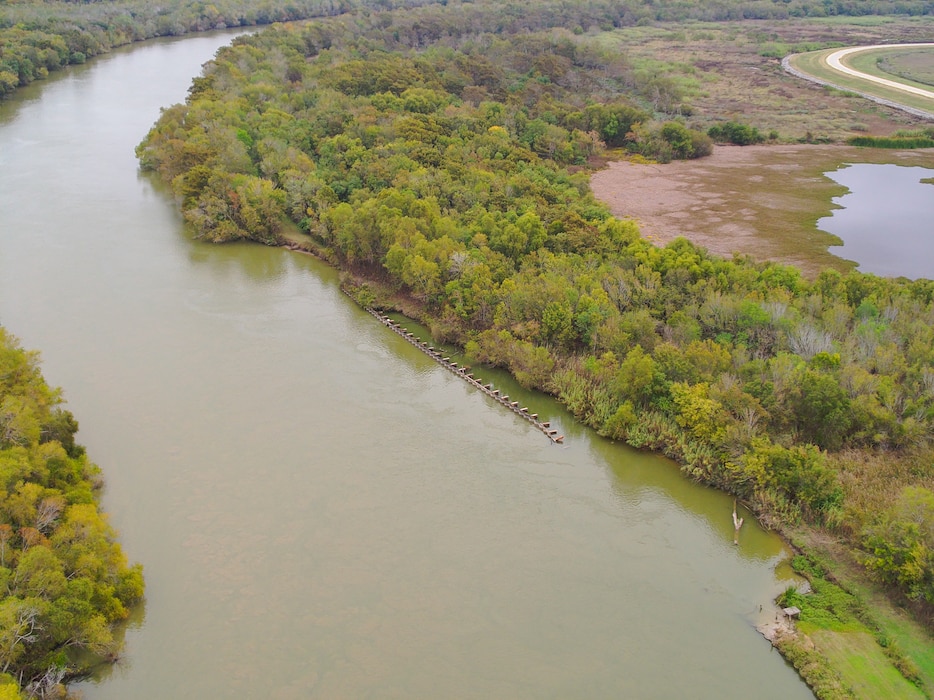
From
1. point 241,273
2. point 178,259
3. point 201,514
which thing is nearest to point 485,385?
point 201,514

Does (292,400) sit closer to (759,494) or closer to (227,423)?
(227,423)

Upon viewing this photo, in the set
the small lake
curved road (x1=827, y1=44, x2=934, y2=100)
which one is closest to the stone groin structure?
the small lake

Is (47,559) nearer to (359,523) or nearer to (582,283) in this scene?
(359,523)

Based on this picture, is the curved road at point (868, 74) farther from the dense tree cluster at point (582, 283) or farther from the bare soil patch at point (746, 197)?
the dense tree cluster at point (582, 283)

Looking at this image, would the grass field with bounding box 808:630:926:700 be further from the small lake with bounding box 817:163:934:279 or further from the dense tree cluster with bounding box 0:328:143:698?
the small lake with bounding box 817:163:934:279

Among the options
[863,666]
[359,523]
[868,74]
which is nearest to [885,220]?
[863,666]
